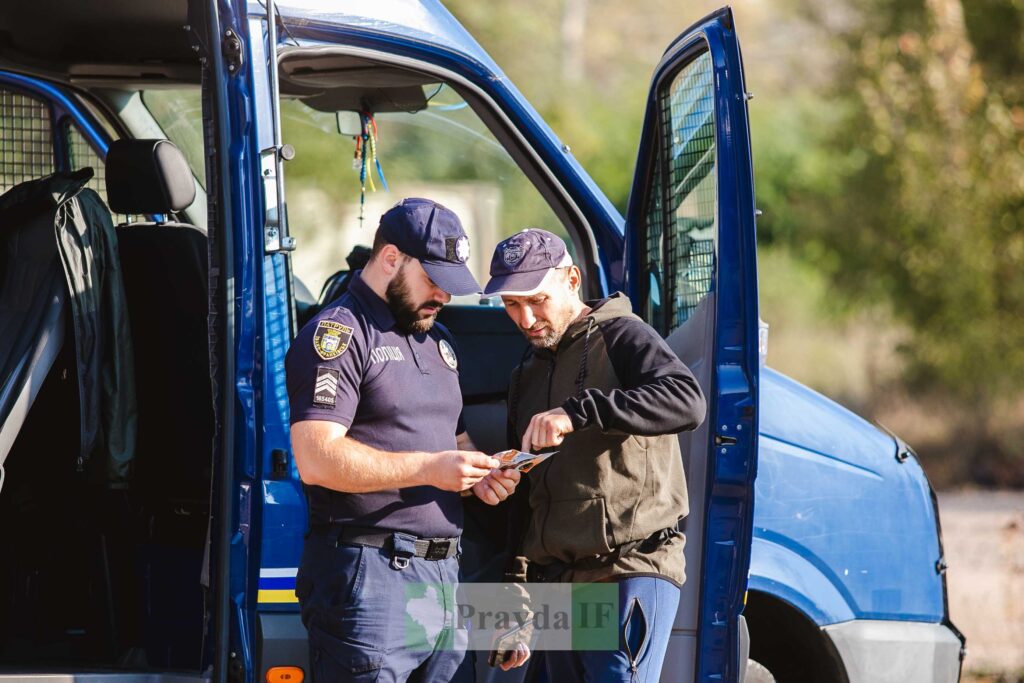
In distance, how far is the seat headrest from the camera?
11.4ft

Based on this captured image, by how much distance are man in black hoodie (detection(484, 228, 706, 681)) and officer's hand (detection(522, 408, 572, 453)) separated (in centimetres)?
10

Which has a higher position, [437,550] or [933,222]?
[933,222]

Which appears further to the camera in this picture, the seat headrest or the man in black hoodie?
the seat headrest

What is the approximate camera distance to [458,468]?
2.80 meters

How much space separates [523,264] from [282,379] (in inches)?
27.1

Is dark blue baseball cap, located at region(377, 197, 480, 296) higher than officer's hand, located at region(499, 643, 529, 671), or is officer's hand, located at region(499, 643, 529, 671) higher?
dark blue baseball cap, located at region(377, 197, 480, 296)

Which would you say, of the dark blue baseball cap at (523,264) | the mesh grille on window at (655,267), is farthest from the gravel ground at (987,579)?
the dark blue baseball cap at (523,264)

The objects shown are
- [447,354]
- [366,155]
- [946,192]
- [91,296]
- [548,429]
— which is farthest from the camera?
[946,192]

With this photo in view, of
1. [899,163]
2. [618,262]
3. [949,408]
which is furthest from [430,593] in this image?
[949,408]

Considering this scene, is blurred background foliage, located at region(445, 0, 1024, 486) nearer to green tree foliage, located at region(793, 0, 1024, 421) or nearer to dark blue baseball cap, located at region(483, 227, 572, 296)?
green tree foliage, located at region(793, 0, 1024, 421)

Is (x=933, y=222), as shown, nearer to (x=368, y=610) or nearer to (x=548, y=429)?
(x=548, y=429)

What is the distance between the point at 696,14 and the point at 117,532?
131 feet

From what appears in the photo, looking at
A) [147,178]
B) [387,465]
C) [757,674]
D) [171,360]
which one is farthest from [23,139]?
[757,674]

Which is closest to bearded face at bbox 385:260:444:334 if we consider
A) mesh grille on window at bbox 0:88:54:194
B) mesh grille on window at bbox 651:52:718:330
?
mesh grille on window at bbox 651:52:718:330
